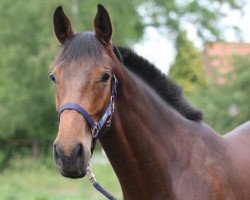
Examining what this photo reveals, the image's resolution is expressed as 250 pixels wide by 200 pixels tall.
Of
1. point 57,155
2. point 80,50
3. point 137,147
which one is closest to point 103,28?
point 80,50

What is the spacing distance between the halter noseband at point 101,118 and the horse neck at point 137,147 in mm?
117

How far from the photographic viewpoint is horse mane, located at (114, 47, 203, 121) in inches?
180

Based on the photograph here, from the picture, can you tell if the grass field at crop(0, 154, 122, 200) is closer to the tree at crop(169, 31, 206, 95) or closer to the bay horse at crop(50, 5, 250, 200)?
the bay horse at crop(50, 5, 250, 200)

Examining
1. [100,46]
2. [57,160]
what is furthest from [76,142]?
[100,46]

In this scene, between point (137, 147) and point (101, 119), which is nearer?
point (101, 119)

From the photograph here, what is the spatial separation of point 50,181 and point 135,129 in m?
13.7

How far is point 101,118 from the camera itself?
399 centimetres

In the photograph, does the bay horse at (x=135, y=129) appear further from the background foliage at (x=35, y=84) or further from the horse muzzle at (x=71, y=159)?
the background foliage at (x=35, y=84)

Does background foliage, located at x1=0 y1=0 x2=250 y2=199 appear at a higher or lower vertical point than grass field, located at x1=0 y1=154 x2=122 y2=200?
higher

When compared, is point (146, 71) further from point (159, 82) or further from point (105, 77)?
point (105, 77)

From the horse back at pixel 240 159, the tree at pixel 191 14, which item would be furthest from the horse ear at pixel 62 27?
the tree at pixel 191 14

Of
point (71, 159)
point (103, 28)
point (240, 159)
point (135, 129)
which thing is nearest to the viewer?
point (71, 159)

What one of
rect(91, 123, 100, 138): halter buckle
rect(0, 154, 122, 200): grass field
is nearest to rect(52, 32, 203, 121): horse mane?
rect(91, 123, 100, 138): halter buckle

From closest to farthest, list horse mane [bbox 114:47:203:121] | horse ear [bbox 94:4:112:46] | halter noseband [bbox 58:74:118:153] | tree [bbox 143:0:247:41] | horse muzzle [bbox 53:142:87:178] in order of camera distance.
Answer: horse muzzle [bbox 53:142:87:178], halter noseband [bbox 58:74:118:153], horse ear [bbox 94:4:112:46], horse mane [bbox 114:47:203:121], tree [bbox 143:0:247:41]
